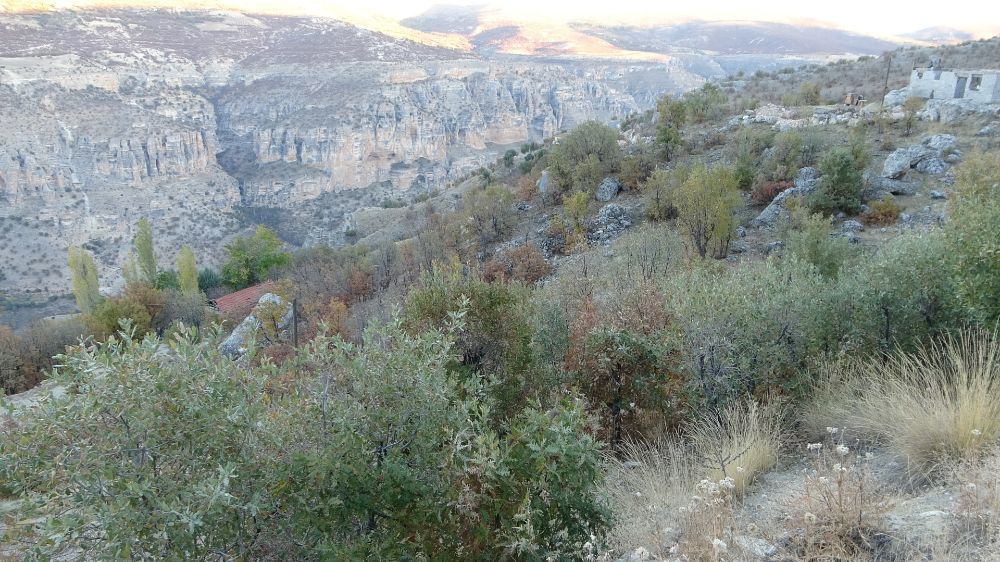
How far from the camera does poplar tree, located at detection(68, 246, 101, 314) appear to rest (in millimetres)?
27250

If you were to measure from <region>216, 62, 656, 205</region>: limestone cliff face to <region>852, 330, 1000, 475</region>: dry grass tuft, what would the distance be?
6031 cm

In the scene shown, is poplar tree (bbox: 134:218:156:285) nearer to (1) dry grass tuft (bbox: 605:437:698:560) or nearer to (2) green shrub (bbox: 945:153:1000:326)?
(1) dry grass tuft (bbox: 605:437:698:560)

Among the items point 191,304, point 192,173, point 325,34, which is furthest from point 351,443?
point 325,34

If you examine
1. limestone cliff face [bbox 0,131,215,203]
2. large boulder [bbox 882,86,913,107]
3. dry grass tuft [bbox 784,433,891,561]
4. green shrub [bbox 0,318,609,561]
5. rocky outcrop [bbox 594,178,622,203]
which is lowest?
limestone cliff face [bbox 0,131,215,203]

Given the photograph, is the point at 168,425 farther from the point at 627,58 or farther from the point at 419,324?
the point at 627,58

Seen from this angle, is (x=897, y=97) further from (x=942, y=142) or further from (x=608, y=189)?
(x=608, y=189)

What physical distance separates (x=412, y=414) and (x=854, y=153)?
1878 centimetres

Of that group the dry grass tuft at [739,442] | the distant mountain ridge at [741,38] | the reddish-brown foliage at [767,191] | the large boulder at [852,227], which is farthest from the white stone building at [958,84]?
the distant mountain ridge at [741,38]

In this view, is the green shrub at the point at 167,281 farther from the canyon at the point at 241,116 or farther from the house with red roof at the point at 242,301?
the canyon at the point at 241,116

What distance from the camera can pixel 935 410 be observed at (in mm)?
3551

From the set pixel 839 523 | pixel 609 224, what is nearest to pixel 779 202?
pixel 609 224

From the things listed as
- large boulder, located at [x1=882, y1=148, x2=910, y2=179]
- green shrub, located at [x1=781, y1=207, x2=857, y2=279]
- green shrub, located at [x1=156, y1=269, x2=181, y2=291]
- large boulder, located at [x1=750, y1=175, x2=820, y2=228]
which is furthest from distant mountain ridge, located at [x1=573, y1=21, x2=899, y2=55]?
green shrub, located at [x1=781, y1=207, x2=857, y2=279]

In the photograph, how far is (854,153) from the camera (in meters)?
16.5

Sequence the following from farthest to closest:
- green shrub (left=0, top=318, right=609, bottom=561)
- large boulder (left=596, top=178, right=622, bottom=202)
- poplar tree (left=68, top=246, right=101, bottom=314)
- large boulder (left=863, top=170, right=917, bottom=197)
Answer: poplar tree (left=68, top=246, right=101, bottom=314), large boulder (left=596, top=178, right=622, bottom=202), large boulder (left=863, top=170, right=917, bottom=197), green shrub (left=0, top=318, right=609, bottom=561)
